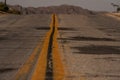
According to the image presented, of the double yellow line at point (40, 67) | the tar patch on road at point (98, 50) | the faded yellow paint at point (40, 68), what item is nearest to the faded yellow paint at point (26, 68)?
the double yellow line at point (40, 67)

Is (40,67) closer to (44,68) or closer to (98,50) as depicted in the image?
(44,68)

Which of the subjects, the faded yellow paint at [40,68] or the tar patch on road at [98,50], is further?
the tar patch on road at [98,50]

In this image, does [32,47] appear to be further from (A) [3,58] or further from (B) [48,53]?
(A) [3,58]

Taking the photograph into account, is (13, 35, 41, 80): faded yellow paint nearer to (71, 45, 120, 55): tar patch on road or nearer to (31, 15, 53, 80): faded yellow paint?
(31, 15, 53, 80): faded yellow paint

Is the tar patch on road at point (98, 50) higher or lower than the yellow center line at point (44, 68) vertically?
lower

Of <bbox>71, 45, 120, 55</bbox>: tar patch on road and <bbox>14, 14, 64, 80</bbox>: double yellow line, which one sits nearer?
<bbox>14, 14, 64, 80</bbox>: double yellow line

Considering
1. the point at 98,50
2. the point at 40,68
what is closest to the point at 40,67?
the point at 40,68

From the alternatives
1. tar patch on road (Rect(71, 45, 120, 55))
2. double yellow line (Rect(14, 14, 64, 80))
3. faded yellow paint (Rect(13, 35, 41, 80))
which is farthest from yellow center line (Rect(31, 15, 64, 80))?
tar patch on road (Rect(71, 45, 120, 55))

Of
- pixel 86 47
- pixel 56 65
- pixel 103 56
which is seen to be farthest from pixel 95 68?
pixel 86 47

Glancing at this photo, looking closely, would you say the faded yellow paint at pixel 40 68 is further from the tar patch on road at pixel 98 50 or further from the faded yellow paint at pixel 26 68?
the tar patch on road at pixel 98 50

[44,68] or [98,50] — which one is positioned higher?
[44,68]

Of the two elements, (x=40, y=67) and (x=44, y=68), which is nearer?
(x=44, y=68)

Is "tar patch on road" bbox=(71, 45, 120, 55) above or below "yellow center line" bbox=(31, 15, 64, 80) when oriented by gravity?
below

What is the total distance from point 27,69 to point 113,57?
3108 mm
